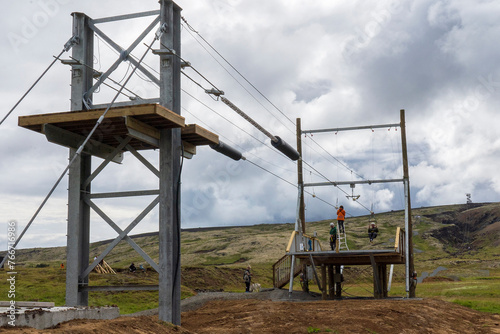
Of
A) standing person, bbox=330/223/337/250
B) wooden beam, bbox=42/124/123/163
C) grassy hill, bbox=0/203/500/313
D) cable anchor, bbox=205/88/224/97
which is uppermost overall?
cable anchor, bbox=205/88/224/97

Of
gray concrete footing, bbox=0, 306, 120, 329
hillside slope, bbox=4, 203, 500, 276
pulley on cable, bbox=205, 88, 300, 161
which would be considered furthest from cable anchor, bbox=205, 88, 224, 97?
hillside slope, bbox=4, 203, 500, 276

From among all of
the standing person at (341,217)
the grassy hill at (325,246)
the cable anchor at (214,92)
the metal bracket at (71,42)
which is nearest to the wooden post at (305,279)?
the standing person at (341,217)

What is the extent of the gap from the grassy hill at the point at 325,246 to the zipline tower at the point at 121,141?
38.7 feet

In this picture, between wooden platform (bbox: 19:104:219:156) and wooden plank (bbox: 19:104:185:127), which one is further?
wooden platform (bbox: 19:104:219:156)

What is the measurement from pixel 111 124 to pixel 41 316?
6532 mm

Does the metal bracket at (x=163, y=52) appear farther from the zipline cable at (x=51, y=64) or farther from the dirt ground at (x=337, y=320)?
the dirt ground at (x=337, y=320)

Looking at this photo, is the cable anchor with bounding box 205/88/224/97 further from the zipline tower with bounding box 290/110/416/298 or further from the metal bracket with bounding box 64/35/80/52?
the zipline tower with bounding box 290/110/416/298

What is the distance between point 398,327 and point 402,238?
1377cm

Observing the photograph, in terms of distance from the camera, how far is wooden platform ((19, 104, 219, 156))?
14555 mm

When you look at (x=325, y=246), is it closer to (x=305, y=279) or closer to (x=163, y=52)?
(x=305, y=279)

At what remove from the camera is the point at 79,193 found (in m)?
16.2

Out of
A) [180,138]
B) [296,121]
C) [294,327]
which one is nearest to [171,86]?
[180,138]

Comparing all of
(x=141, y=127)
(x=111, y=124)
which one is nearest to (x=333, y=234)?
(x=141, y=127)

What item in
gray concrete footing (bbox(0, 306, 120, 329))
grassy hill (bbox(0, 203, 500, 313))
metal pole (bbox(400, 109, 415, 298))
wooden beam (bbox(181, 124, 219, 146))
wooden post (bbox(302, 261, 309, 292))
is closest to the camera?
gray concrete footing (bbox(0, 306, 120, 329))
